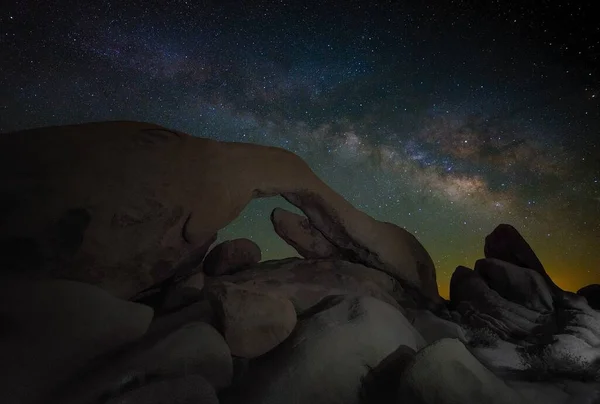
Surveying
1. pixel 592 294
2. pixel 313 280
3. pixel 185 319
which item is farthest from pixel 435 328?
pixel 592 294

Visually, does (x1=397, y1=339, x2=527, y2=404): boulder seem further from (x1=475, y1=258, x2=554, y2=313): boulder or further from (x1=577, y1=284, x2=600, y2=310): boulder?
(x1=577, y1=284, x2=600, y2=310): boulder

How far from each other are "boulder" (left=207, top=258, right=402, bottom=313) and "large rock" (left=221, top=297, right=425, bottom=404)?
3.59 feet

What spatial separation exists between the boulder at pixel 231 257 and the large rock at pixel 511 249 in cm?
608

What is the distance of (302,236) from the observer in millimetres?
8391

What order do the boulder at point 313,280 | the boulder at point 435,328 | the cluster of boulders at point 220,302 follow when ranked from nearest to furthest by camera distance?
1. the cluster of boulders at point 220,302
2. the boulder at point 313,280
3. the boulder at point 435,328

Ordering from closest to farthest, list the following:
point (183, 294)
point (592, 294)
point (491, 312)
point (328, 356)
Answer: point (328, 356) < point (183, 294) < point (491, 312) < point (592, 294)

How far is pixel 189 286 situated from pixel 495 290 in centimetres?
644

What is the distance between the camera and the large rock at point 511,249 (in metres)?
8.96

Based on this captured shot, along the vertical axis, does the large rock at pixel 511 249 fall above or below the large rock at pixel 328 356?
above

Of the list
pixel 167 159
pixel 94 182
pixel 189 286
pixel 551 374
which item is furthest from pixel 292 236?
pixel 551 374

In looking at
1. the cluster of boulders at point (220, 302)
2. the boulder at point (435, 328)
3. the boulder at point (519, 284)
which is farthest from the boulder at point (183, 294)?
the boulder at point (519, 284)

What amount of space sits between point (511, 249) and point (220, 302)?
7856 mm

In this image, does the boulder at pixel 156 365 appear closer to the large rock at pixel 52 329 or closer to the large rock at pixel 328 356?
the large rock at pixel 52 329

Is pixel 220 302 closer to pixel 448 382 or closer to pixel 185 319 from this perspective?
pixel 185 319
